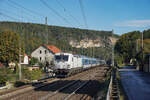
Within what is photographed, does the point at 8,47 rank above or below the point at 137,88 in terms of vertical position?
above

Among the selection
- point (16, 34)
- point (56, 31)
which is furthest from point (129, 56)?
point (16, 34)

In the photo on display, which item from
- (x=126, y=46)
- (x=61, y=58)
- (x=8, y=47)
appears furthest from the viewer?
(x=126, y=46)

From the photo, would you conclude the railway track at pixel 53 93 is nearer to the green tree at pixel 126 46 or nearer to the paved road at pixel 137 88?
the paved road at pixel 137 88

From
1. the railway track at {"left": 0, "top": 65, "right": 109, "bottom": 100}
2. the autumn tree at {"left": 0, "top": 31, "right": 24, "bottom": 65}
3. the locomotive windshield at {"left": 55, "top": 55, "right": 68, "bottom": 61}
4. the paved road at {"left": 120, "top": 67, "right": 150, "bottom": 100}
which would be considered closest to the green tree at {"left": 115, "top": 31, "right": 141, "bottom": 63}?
the autumn tree at {"left": 0, "top": 31, "right": 24, "bottom": 65}

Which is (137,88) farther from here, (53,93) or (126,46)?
(126,46)

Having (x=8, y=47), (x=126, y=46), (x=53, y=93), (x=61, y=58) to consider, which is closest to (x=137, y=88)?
(x=53, y=93)

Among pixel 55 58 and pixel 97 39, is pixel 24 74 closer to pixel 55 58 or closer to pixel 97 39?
pixel 55 58

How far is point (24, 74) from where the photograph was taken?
26.3m

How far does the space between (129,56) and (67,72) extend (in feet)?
166

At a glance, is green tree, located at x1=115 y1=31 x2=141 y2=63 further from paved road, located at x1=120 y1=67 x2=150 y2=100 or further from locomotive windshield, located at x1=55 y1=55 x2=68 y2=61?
paved road, located at x1=120 y1=67 x2=150 y2=100

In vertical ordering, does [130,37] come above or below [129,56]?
above

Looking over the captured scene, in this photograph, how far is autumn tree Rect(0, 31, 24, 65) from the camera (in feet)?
169

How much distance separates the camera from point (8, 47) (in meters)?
52.2

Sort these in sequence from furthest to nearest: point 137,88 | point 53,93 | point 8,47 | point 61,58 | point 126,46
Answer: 1. point 126,46
2. point 8,47
3. point 61,58
4. point 137,88
5. point 53,93
